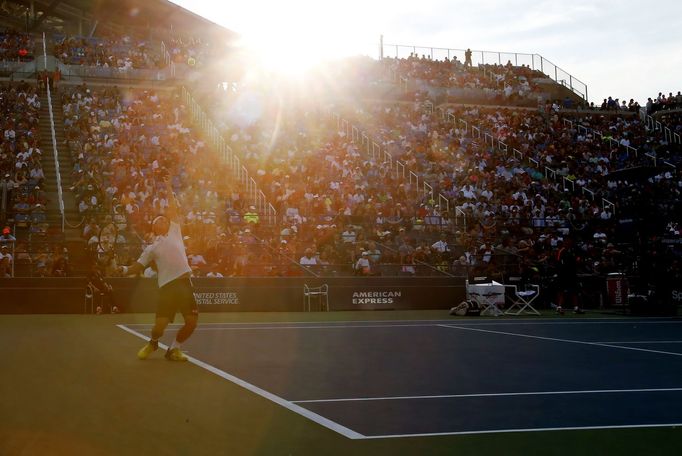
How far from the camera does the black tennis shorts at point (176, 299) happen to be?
34.6 ft

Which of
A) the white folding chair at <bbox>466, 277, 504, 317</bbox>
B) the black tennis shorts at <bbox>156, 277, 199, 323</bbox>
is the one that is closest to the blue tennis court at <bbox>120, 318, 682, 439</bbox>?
the black tennis shorts at <bbox>156, 277, 199, 323</bbox>

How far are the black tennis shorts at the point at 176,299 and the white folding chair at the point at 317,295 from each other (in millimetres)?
14812

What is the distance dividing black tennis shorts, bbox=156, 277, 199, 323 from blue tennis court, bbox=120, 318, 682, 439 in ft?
2.37

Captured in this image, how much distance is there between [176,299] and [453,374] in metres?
3.76

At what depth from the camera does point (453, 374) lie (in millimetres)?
9484

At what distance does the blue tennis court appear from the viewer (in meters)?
6.61

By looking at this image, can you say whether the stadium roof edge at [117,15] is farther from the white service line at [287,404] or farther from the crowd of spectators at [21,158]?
the white service line at [287,404]

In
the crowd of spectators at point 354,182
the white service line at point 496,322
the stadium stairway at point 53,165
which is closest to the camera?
the white service line at point 496,322

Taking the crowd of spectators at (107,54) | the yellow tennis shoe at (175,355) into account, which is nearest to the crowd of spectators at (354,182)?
the crowd of spectators at (107,54)

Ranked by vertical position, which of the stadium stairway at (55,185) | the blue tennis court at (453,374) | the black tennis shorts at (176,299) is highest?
the stadium stairway at (55,185)

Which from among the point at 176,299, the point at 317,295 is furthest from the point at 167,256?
the point at 317,295

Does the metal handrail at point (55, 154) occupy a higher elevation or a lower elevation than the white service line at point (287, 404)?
higher

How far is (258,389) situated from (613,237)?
26.2 m

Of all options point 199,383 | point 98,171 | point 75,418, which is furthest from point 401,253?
point 75,418
